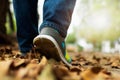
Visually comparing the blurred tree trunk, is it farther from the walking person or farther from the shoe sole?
the shoe sole

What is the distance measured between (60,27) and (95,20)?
16351mm

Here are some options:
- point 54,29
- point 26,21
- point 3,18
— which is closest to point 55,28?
point 54,29

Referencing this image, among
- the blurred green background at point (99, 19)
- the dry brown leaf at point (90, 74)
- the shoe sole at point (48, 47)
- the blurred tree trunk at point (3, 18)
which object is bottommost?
the dry brown leaf at point (90, 74)

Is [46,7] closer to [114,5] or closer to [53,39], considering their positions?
[53,39]

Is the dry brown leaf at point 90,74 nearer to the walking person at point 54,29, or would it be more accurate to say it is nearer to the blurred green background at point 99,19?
the walking person at point 54,29

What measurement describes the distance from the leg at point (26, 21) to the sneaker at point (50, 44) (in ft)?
1.37

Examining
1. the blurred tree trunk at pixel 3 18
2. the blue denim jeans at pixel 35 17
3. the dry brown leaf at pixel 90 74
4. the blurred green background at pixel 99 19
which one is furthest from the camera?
the blurred green background at pixel 99 19

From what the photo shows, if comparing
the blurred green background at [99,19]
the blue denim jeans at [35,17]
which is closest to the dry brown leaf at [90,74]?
the blue denim jeans at [35,17]

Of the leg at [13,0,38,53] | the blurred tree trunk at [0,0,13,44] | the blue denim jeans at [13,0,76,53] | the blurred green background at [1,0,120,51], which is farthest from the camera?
the blurred green background at [1,0,120,51]

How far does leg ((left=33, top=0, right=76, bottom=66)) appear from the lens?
2287 mm

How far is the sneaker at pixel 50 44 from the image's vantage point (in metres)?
2.25

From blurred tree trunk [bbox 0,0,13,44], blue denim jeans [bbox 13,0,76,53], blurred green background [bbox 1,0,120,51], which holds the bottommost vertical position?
blue denim jeans [bbox 13,0,76,53]

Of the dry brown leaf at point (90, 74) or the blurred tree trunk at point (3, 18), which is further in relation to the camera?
the blurred tree trunk at point (3, 18)

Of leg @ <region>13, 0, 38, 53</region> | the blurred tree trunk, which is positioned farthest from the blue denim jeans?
the blurred tree trunk
